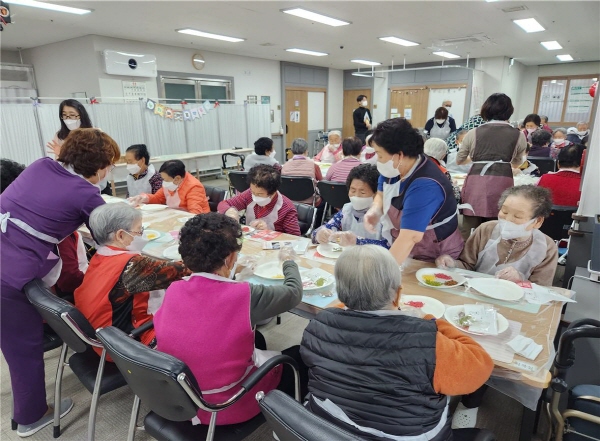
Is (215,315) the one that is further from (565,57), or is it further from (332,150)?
(565,57)

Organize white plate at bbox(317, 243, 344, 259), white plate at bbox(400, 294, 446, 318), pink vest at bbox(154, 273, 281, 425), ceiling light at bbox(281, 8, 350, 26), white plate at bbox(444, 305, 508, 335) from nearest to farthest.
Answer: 1. pink vest at bbox(154, 273, 281, 425)
2. white plate at bbox(444, 305, 508, 335)
3. white plate at bbox(400, 294, 446, 318)
4. white plate at bbox(317, 243, 344, 259)
5. ceiling light at bbox(281, 8, 350, 26)

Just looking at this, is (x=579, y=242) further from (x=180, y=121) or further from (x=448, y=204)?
(x=180, y=121)

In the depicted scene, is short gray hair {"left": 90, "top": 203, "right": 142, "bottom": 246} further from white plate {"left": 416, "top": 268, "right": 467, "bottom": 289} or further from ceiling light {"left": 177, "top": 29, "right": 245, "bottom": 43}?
ceiling light {"left": 177, "top": 29, "right": 245, "bottom": 43}

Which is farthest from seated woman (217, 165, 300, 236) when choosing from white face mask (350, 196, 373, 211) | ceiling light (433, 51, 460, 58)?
ceiling light (433, 51, 460, 58)

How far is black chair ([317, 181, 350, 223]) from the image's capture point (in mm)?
3580

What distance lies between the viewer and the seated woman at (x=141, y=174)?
3.33 meters

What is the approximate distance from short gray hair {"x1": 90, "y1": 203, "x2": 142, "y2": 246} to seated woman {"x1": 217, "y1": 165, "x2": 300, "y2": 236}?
957 mm

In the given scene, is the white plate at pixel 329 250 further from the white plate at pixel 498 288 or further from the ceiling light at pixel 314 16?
the ceiling light at pixel 314 16

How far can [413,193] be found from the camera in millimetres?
1654

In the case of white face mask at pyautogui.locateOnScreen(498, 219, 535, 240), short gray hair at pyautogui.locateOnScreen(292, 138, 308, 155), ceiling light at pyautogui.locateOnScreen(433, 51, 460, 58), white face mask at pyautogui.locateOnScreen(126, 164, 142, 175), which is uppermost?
ceiling light at pyautogui.locateOnScreen(433, 51, 460, 58)

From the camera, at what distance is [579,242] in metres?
2.00

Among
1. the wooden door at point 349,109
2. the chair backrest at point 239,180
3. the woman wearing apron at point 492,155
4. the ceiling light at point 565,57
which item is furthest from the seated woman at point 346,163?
the ceiling light at point 565,57

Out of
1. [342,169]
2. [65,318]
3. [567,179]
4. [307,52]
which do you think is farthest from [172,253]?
[307,52]

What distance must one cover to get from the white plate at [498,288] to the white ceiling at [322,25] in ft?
14.2
